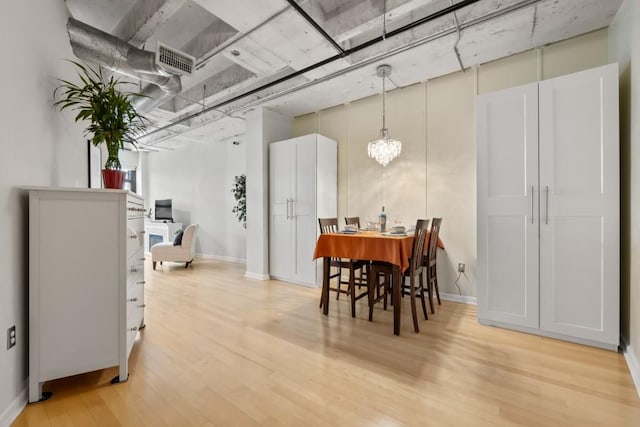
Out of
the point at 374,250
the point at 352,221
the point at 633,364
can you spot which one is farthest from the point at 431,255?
the point at 633,364

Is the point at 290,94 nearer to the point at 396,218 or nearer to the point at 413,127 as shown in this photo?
the point at 413,127

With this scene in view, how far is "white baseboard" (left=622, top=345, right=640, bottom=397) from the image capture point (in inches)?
72.2

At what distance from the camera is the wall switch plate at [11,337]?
158cm

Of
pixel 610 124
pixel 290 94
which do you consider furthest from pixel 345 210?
pixel 610 124

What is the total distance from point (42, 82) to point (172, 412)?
2.32 metres

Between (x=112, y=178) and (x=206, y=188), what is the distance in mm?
5531

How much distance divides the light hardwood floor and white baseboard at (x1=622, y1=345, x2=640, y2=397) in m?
0.05

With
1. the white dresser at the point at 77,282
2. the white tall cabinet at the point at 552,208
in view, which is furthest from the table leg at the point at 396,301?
the white dresser at the point at 77,282

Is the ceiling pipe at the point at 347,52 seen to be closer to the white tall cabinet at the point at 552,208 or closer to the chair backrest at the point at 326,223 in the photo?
the white tall cabinet at the point at 552,208

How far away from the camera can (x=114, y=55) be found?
267 cm

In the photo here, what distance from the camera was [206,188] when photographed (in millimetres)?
7352

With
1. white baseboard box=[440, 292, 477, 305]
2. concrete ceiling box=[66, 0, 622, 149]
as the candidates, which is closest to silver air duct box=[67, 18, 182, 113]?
concrete ceiling box=[66, 0, 622, 149]

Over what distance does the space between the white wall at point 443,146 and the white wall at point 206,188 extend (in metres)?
3.43

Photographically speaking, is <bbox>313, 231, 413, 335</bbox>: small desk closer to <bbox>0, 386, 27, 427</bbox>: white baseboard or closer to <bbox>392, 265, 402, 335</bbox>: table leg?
<bbox>392, 265, 402, 335</bbox>: table leg
